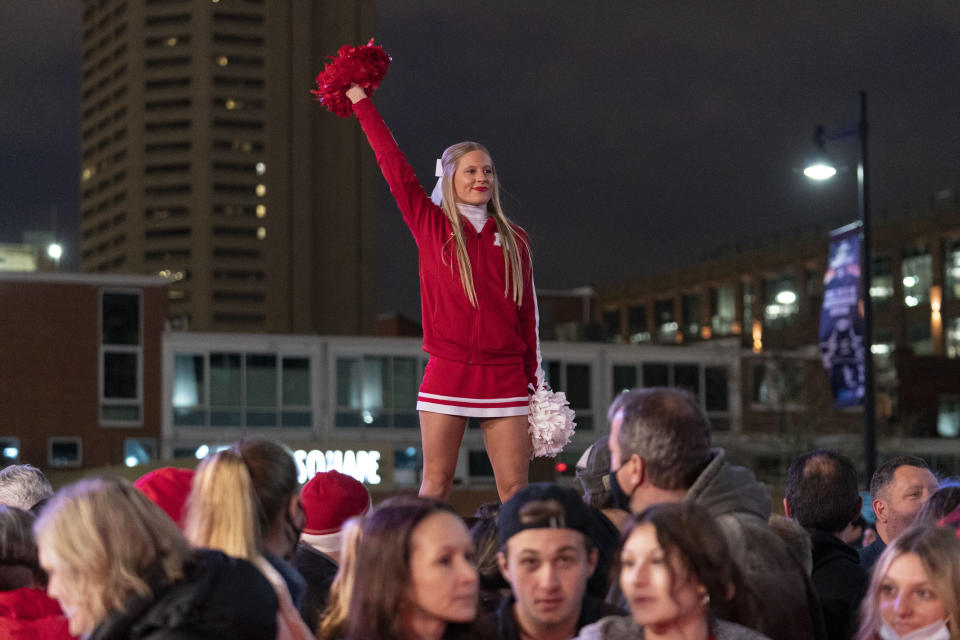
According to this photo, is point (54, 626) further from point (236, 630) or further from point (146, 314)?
point (146, 314)

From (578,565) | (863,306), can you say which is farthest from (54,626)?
(863,306)

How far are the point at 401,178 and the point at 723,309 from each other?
4053 inches

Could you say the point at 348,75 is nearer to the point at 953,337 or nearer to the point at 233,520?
the point at 233,520

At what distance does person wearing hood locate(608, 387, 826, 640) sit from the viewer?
15.8ft

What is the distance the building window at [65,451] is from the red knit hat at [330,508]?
4281cm

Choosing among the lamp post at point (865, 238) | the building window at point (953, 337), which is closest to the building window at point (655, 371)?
the lamp post at point (865, 238)

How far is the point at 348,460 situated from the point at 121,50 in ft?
427

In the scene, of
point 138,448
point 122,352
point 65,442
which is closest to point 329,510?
point 122,352

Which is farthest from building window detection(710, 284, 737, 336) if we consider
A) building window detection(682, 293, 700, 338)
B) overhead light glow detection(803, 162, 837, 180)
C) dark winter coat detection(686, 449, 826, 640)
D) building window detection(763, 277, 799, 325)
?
dark winter coat detection(686, 449, 826, 640)

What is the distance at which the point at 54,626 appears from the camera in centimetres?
508

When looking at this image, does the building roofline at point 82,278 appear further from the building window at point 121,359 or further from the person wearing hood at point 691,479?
the person wearing hood at point 691,479

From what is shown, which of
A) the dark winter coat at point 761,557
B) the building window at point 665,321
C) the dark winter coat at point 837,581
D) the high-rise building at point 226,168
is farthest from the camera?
the high-rise building at point 226,168

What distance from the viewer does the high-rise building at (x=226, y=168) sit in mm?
147125

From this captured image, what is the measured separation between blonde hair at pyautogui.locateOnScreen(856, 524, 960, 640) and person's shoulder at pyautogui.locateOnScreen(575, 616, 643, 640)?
35.4 inches
